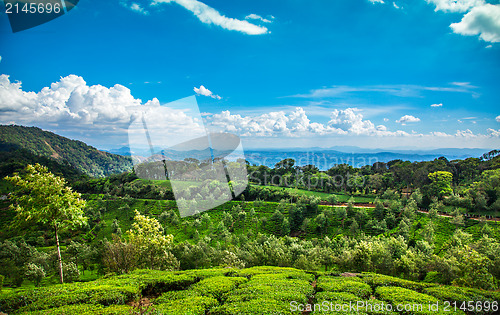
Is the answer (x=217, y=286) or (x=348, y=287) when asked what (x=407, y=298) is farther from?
(x=217, y=286)

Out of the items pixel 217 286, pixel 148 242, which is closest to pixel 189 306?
pixel 217 286

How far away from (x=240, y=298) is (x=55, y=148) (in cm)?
21808

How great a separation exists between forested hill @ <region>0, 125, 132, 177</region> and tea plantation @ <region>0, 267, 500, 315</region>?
158455 mm

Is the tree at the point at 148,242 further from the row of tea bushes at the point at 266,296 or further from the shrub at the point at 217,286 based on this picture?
the row of tea bushes at the point at 266,296

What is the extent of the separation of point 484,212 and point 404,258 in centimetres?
4526

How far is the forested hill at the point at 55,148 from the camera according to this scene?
142 m

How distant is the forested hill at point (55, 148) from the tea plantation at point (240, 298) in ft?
520

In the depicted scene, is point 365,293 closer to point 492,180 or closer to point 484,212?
point 484,212

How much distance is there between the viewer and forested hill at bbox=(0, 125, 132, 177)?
14162 cm

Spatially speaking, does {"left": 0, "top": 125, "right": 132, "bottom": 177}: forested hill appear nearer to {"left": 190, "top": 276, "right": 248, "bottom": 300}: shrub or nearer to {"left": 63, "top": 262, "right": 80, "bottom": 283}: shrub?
{"left": 63, "top": 262, "right": 80, "bottom": 283}: shrub

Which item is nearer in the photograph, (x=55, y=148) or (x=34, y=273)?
(x=34, y=273)

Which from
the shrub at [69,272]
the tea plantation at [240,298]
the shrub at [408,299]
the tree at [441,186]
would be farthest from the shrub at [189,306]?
the tree at [441,186]

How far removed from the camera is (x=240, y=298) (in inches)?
463

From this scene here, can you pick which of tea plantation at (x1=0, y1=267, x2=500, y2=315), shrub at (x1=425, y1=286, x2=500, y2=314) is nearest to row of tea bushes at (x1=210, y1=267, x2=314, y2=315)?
tea plantation at (x1=0, y1=267, x2=500, y2=315)
